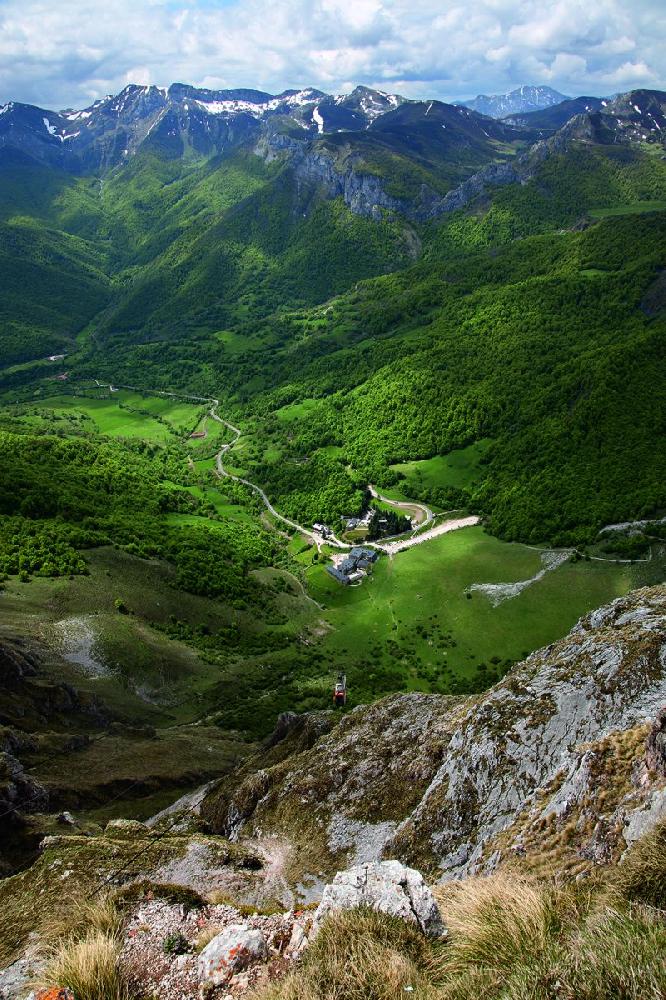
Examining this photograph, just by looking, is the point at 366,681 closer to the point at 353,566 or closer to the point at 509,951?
the point at 353,566

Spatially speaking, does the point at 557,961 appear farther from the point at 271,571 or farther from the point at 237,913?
the point at 271,571

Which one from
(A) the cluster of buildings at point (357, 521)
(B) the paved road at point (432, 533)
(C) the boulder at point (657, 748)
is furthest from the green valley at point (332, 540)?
(C) the boulder at point (657, 748)

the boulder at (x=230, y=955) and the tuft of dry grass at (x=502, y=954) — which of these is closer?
the tuft of dry grass at (x=502, y=954)

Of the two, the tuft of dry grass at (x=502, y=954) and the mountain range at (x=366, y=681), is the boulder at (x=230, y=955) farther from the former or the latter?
the tuft of dry grass at (x=502, y=954)

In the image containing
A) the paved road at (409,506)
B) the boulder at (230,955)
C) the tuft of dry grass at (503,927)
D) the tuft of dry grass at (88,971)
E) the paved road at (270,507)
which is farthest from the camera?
the paved road at (409,506)

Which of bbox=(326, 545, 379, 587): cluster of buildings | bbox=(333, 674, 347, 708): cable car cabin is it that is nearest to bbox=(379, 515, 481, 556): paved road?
bbox=(326, 545, 379, 587): cluster of buildings
